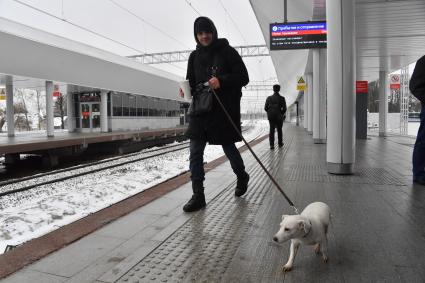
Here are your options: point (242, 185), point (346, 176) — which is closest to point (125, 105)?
point (346, 176)

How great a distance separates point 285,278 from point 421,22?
10.3 metres

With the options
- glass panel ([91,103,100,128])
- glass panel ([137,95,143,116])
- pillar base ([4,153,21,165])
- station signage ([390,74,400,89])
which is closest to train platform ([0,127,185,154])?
pillar base ([4,153,21,165])

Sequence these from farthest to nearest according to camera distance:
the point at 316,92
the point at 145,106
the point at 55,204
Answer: the point at 145,106 < the point at 316,92 < the point at 55,204

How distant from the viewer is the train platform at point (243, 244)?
2.35 meters

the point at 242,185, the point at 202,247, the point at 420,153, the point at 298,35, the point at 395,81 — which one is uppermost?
the point at 298,35

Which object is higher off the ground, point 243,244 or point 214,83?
point 214,83

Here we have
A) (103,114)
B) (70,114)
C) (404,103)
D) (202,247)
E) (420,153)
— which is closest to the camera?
(202,247)

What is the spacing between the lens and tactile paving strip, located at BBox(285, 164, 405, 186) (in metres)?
5.43

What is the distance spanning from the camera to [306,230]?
2.28 m

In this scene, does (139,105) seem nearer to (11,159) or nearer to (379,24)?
(11,159)

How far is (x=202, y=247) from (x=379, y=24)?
976 centimetres

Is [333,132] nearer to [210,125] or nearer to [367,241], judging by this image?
[210,125]

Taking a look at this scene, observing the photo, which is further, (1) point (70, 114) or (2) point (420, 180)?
(1) point (70, 114)

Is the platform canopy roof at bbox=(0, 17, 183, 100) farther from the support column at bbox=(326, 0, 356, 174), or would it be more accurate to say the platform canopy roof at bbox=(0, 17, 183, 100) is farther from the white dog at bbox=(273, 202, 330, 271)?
the white dog at bbox=(273, 202, 330, 271)
